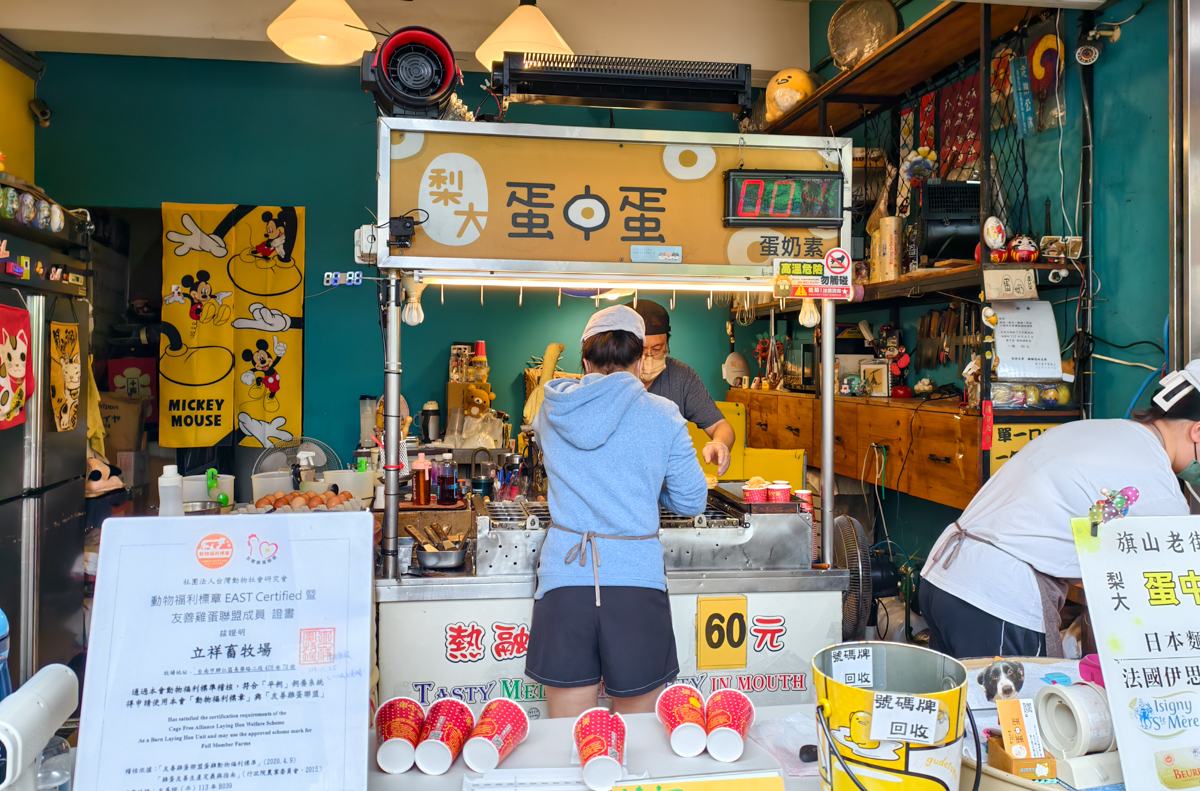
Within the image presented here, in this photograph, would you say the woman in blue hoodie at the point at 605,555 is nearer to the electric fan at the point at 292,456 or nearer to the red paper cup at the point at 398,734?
the red paper cup at the point at 398,734

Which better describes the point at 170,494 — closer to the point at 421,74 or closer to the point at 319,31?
the point at 421,74

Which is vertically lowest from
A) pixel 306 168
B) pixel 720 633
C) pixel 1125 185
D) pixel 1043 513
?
pixel 720 633

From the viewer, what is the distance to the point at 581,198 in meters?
2.68

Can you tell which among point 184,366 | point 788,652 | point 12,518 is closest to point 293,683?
point 788,652

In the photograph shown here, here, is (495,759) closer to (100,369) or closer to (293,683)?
(293,683)

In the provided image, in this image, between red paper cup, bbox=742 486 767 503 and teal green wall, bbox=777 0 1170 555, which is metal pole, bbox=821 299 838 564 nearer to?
red paper cup, bbox=742 486 767 503

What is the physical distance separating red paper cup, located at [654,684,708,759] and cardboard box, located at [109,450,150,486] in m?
5.46

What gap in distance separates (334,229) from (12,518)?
3496mm

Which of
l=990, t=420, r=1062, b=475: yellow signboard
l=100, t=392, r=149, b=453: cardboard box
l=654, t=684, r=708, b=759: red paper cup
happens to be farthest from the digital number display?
l=100, t=392, r=149, b=453: cardboard box

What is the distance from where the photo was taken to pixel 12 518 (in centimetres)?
334

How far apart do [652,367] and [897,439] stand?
4.86 ft

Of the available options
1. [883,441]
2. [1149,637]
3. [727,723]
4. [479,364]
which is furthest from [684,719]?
[479,364]

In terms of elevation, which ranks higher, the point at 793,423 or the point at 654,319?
the point at 654,319

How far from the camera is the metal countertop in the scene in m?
2.64
